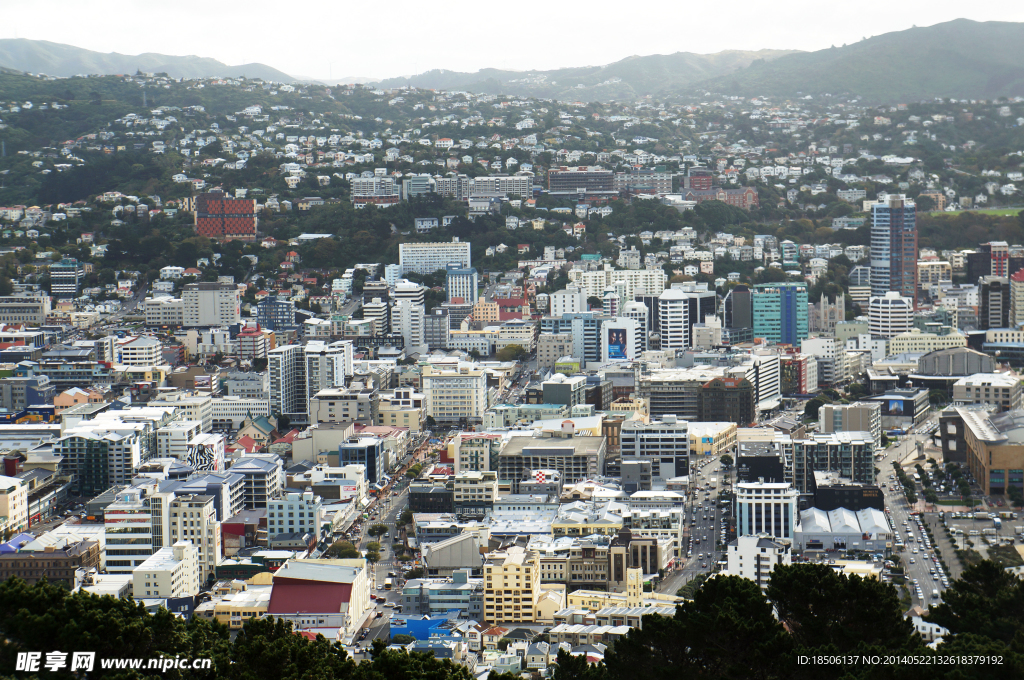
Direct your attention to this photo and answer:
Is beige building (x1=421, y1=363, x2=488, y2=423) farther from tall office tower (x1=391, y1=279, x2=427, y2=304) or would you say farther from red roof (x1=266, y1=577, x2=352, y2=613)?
red roof (x1=266, y1=577, x2=352, y2=613)

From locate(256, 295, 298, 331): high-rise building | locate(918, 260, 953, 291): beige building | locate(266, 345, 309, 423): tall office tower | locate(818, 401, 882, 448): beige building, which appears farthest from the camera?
locate(918, 260, 953, 291): beige building

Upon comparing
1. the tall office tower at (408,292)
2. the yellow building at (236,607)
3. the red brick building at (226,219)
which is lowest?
the yellow building at (236,607)

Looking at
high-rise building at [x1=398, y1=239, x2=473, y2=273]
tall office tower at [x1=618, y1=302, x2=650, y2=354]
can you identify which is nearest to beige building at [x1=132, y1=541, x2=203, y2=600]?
tall office tower at [x1=618, y1=302, x2=650, y2=354]

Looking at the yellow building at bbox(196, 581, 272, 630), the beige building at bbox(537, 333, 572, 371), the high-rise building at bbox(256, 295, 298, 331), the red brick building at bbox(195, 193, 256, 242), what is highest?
the red brick building at bbox(195, 193, 256, 242)

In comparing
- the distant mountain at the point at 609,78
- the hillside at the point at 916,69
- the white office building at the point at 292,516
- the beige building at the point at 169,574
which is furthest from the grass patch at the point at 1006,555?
the distant mountain at the point at 609,78

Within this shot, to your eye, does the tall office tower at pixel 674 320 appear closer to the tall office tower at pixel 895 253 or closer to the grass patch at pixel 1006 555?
the tall office tower at pixel 895 253

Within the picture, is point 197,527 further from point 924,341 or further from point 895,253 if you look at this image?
point 895,253
